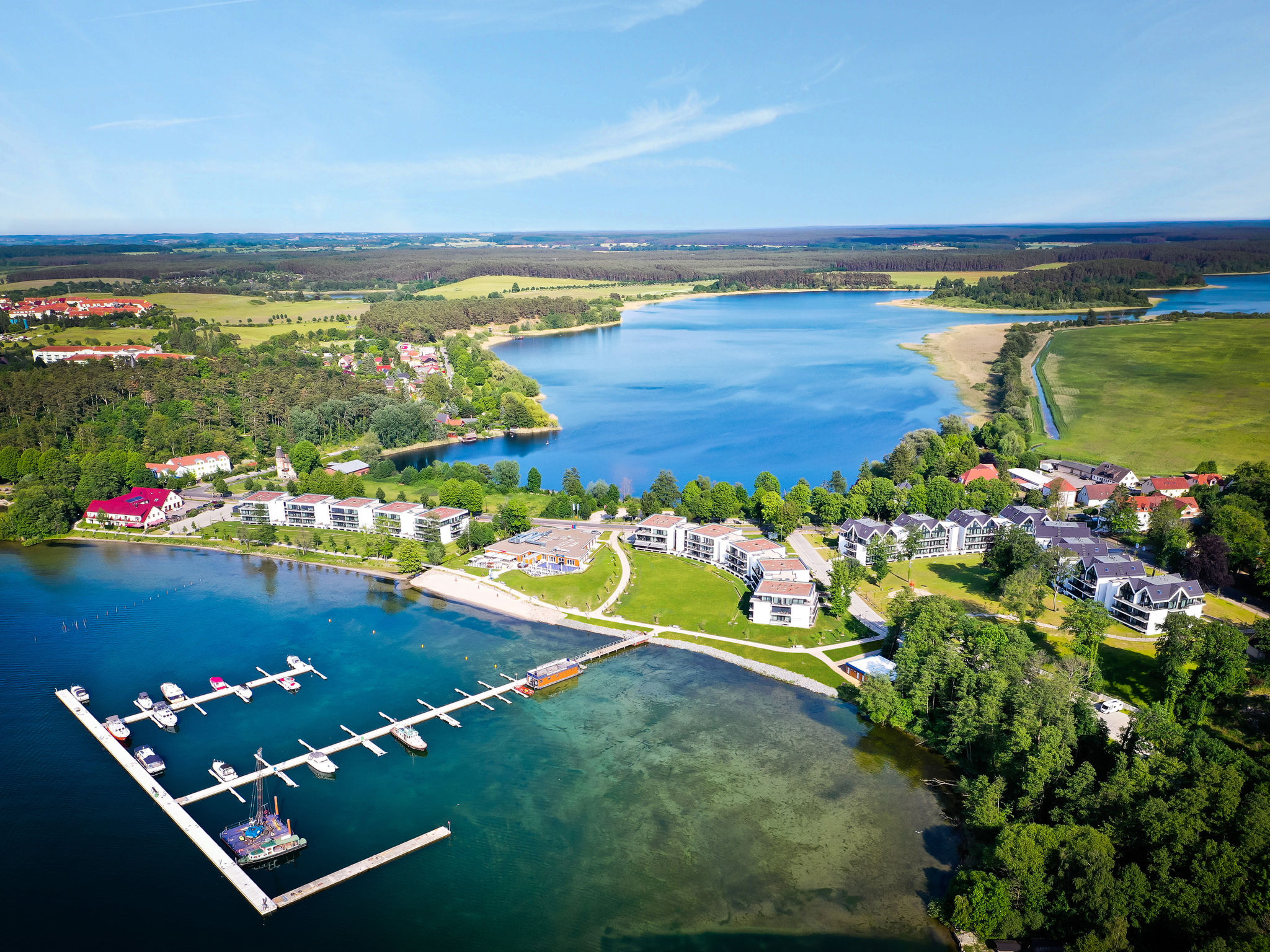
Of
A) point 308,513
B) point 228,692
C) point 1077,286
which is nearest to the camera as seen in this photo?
point 228,692

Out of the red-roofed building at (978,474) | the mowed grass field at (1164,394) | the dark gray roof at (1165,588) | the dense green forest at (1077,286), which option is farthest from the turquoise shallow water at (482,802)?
the dense green forest at (1077,286)

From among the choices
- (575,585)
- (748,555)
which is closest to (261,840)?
(575,585)

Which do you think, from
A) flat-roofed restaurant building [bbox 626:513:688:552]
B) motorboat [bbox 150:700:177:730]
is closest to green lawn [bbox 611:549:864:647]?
flat-roofed restaurant building [bbox 626:513:688:552]

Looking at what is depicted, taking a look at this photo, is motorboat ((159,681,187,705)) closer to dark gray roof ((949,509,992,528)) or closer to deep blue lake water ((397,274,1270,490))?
deep blue lake water ((397,274,1270,490))

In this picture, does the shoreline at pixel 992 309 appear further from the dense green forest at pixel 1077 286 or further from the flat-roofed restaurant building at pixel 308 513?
the flat-roofed restaurant building at pixel 308 513

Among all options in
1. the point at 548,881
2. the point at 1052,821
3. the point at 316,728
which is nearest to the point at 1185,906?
the point at 1052,821

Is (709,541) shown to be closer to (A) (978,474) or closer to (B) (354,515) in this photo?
(A) (978,474)
